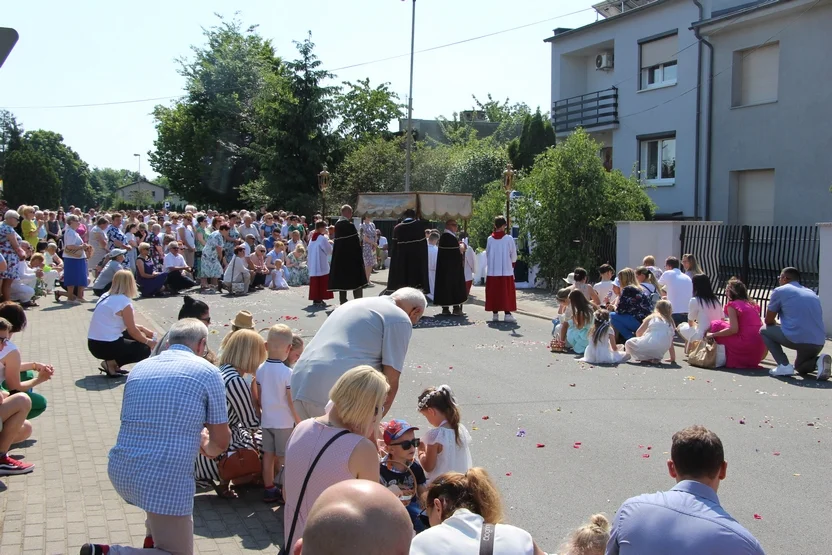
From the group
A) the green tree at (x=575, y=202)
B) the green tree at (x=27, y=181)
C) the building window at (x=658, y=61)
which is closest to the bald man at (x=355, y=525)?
the green tree at (x=575, y=202)

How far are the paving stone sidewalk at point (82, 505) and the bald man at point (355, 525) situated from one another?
349 centimetres

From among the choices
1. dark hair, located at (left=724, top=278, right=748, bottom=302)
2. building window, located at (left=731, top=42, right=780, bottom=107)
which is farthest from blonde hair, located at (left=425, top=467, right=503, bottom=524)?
building window, located at (left=731, top=42, right=780, bottom=107)

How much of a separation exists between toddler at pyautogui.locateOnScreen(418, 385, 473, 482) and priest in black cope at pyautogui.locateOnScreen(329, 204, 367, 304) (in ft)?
42.4

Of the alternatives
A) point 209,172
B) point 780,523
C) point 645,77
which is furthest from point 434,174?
point 780,523

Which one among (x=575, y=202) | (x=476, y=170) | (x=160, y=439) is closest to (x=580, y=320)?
(x=575, y=202)

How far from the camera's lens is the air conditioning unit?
106ft

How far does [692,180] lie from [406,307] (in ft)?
79.9

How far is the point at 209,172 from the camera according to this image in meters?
58.7

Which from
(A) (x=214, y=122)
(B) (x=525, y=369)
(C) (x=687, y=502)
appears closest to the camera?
(C) (x=687, y=502)

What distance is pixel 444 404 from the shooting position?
542cm

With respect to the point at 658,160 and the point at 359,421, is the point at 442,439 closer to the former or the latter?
the point at 359,421

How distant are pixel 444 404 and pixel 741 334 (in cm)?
801

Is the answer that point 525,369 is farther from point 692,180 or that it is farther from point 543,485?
point 692,180

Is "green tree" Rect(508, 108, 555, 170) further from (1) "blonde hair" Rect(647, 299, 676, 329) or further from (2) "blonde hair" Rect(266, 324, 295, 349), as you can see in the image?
(2) "blonde hair" Rect(266, 324, 295, 349)
